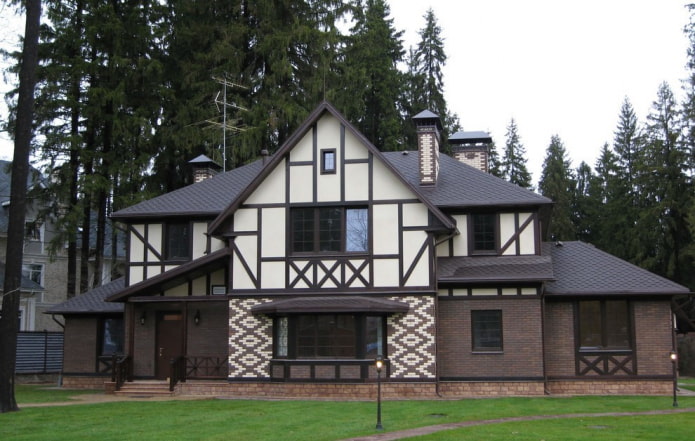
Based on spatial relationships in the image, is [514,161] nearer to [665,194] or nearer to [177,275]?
[665,194]

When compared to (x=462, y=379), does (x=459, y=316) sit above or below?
above

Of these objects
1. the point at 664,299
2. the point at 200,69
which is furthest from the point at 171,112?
the point at 664,299

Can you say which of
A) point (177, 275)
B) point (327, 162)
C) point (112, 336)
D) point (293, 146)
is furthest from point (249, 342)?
point (112, 336)

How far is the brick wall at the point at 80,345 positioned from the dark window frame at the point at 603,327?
51.0 ft

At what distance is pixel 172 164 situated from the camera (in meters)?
36.4

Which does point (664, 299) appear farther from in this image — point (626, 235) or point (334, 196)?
point (626, 235)

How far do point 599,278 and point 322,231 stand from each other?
812 cm

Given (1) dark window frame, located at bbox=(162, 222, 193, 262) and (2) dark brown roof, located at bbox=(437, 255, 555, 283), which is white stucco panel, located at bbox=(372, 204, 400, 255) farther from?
(1) dark window frame, located at bbox=(162, 222, 193, 262)

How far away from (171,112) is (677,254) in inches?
1038

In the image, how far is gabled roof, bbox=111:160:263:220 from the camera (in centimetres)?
2503

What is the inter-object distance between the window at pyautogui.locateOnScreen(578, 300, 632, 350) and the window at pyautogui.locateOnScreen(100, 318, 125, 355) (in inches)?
581

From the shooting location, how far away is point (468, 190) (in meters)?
23.6

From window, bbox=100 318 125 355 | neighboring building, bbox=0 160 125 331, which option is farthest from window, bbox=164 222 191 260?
neighboring building, bbox=0 160 125 331

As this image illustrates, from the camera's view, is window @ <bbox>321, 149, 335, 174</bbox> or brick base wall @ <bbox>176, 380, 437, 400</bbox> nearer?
brick base wall @ <bbox>176, 380, 437, 400</bbox>
